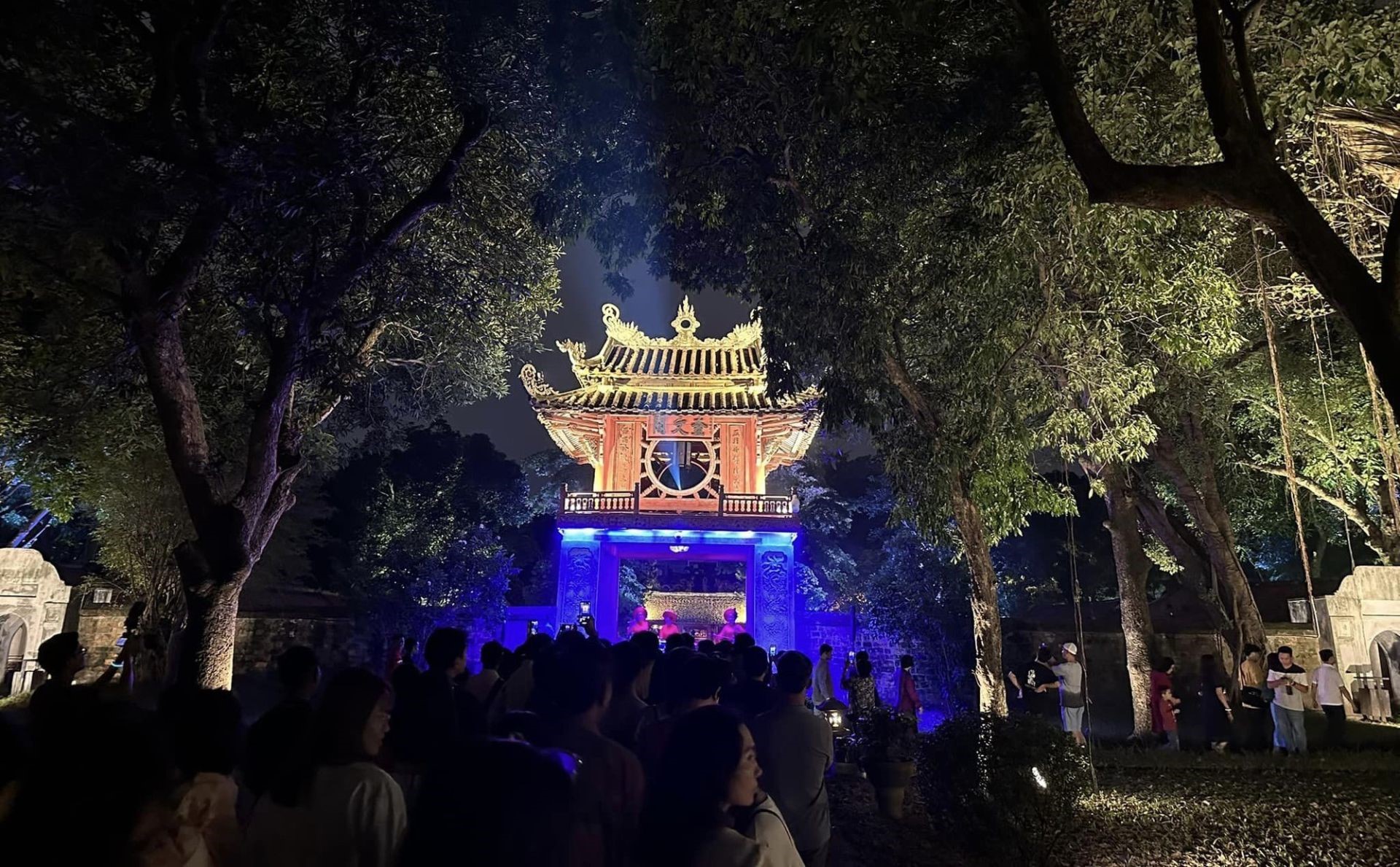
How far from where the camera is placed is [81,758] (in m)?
1.84

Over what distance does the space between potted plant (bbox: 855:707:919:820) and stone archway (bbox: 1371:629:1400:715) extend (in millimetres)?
11648

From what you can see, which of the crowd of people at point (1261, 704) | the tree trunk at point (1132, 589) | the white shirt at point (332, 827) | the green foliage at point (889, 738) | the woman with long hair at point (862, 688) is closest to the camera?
the white shirt at point (332, 827)

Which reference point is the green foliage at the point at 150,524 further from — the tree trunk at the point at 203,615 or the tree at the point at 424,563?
the tree trunk at the point at 203,615

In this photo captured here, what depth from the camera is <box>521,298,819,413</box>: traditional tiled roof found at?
71.7 ft

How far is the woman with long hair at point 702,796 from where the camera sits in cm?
207

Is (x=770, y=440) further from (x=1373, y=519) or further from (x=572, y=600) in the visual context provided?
(x=1373, y=519)

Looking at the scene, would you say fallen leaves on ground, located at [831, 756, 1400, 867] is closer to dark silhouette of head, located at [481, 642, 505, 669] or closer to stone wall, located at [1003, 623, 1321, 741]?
dark silhouette of head, located at [481, 642, 505, 669]

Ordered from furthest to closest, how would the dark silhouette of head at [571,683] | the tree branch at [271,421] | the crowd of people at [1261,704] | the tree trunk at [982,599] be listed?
the crowd of people at [1261,704] → the tree trunk at [982,599] → the tree branch at [271,421] → the dark silhouette of head at [571,683]

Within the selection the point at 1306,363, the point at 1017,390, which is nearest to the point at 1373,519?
the point at 1306,363

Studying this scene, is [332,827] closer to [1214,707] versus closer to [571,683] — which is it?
[571,683]

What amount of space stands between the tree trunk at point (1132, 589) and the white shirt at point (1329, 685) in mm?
1953

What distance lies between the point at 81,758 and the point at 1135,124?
7.62 meters

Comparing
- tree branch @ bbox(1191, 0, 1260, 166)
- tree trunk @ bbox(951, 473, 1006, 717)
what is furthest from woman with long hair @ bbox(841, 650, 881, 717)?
tree branch @ bbox(1191, 0, 1260, 166)

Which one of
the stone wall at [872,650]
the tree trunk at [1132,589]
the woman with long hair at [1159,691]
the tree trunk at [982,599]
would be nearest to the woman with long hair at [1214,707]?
the woman with long hair at [1159,691]
